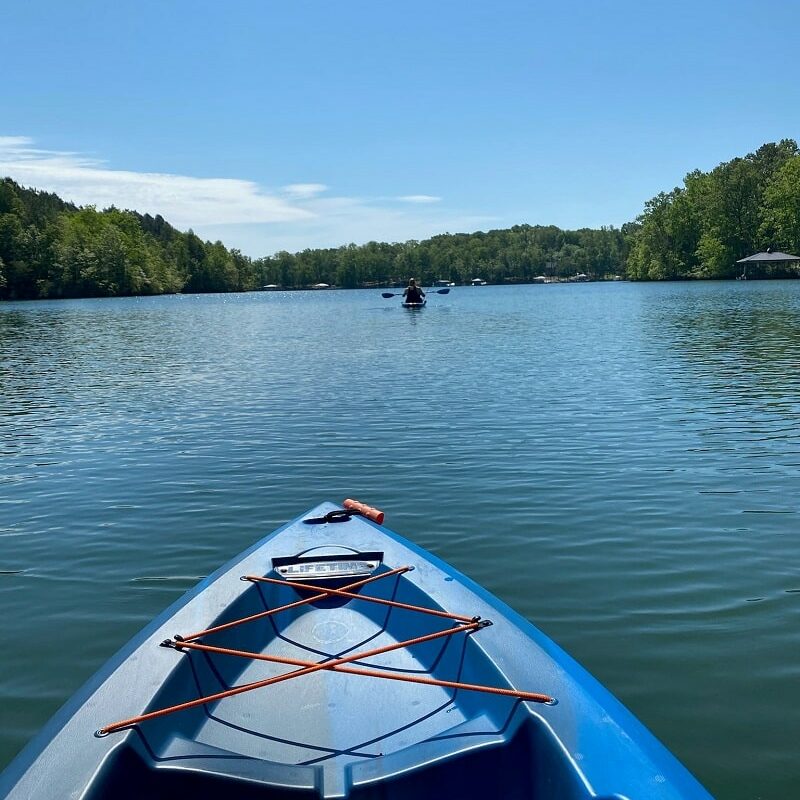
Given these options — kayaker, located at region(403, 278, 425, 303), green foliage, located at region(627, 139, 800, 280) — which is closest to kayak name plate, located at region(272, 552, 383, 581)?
kayaker, located at region(403, 278, 425, 303)

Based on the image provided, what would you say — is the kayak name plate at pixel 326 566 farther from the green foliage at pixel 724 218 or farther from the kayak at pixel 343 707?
the green foliage at pixel 724 218

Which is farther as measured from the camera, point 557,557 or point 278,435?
point 278,435

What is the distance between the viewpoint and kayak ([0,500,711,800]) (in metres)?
3.29

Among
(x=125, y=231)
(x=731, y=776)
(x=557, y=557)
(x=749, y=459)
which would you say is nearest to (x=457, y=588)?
(x=731, y=776)

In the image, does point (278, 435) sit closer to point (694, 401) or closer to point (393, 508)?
point (393, 508)

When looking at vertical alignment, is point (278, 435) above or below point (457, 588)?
below

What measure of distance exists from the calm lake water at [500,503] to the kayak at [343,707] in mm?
1375

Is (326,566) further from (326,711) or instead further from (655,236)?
(655,236)

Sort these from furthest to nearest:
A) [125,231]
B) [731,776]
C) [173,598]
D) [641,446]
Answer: [125,231] < [641,446] < [173,598] < [731,776]

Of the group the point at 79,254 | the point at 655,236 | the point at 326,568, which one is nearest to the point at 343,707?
the point at 326,568

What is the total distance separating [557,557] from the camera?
7.68 metres

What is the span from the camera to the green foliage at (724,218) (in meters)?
98.2

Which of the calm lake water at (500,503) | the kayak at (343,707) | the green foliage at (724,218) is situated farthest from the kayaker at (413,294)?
the green foliage at (724,218)

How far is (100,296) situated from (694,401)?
405 ft
